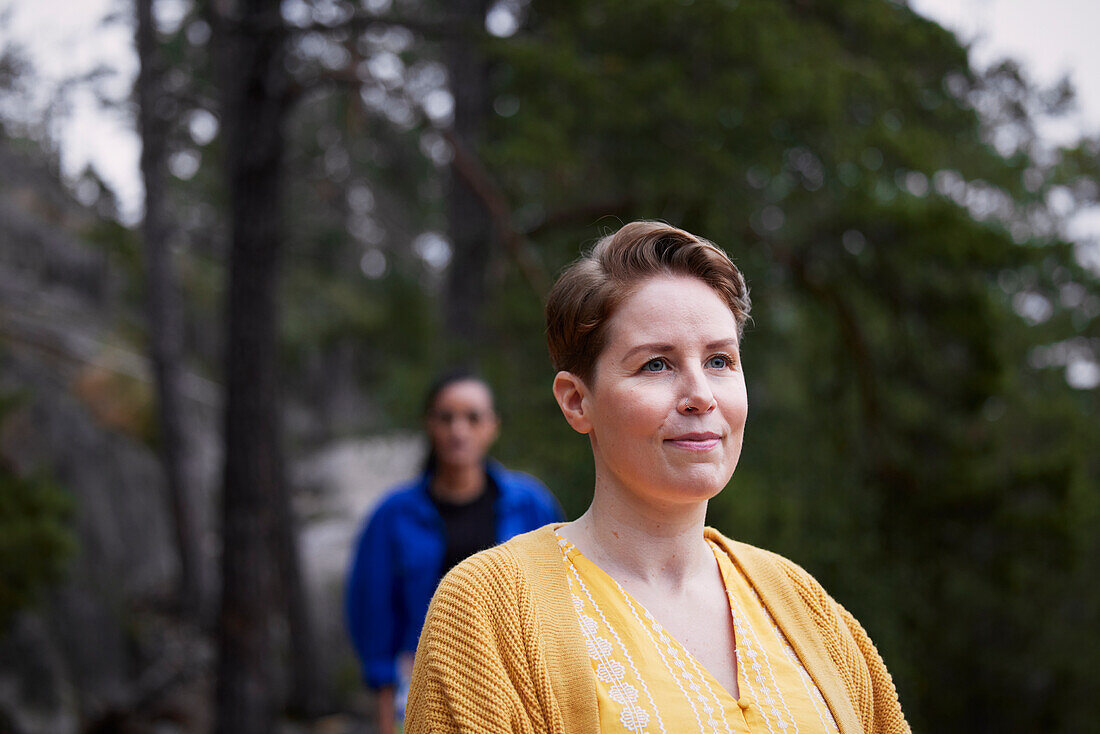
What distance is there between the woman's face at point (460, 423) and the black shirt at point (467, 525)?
5.7 inches

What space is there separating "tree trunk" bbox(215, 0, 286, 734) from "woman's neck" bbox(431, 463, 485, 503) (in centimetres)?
268

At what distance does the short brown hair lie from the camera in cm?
149

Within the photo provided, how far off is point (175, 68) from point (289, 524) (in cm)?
498

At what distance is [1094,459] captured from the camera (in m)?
9.83

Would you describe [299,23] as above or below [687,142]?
above

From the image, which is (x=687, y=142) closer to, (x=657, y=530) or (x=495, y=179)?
(x=495, y=179)

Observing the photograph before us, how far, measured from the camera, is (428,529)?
10.9 feet

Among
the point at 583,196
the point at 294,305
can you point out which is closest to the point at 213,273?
the point at 294,305

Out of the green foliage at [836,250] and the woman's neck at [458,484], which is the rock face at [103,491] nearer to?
the green foliage at [836,250]

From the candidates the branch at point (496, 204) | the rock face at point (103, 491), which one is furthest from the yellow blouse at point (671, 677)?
the rock face at point (103, 491)

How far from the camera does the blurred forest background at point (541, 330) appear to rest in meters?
5.72

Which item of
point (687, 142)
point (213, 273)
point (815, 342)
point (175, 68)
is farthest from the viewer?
point (213, 273)

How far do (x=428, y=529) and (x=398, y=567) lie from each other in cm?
17

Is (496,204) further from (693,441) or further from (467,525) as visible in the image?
(693,441)
